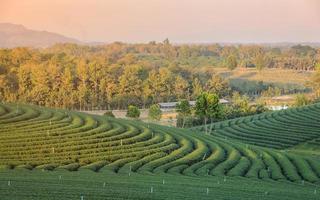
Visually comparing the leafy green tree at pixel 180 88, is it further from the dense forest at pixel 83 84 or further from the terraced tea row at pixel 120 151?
the terraced tea row at pixel 120 151

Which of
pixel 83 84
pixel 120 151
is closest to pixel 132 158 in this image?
pixel 120 151

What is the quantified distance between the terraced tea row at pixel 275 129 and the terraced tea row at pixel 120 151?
47.0ft

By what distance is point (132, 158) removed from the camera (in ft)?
126

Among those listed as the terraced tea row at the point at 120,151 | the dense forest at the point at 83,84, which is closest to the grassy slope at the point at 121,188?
the terraced tea row at the point at 120,151

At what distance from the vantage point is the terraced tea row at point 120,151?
118ft

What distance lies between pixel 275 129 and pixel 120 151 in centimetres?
3269

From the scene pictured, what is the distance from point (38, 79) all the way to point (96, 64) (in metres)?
16.6

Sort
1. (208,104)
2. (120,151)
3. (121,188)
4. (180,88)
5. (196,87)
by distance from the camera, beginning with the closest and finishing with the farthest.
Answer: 1. (121,188)
2. (120,151)
3. (208,104)
4. (180,88)
5. (196,87)

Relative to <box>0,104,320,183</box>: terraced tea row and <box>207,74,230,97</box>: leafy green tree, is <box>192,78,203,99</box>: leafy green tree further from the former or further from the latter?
<box>0,104,320,183</box>: terraced tea row

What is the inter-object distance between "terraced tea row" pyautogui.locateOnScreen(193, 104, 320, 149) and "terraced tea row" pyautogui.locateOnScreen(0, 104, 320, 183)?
14.3 meters

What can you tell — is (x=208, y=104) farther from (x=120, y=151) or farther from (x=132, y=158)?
(x=132, y=158)

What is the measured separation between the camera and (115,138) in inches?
1657

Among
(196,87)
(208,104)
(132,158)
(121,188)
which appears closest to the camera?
(121,188)

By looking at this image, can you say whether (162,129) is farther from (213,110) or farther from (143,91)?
(143,91)
